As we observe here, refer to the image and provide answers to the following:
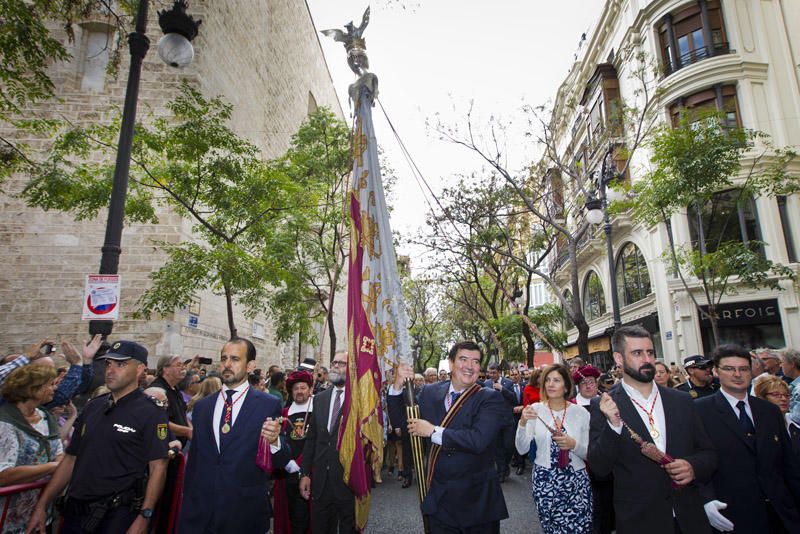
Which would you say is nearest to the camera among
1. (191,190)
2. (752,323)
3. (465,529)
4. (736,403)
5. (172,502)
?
(465,529)

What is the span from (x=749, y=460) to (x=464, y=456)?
2253 mm

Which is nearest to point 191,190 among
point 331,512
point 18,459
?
point 18,459

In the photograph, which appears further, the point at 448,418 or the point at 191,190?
the point at 191,190

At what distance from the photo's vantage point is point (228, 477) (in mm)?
3666

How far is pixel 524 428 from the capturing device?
4836 mm

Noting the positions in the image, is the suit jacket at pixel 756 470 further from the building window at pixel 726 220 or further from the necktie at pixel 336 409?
the building window at pixel 726 220

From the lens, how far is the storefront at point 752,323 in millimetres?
17859

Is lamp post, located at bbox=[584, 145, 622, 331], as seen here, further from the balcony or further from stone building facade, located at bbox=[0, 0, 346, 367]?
stone building facade, located at bbox=[0, 0, 346, 367]

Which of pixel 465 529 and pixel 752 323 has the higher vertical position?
pixel 752 323

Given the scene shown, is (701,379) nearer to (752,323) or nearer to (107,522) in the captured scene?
(107,522)

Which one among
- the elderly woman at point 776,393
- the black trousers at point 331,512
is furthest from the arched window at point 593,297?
the black trousers at point 331,512

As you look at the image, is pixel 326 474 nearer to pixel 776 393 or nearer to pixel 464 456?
pixel 464 456

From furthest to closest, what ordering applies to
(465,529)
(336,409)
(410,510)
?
(410,510) < (336,409) < (465,529)

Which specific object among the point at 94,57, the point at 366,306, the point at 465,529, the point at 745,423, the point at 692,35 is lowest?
the point at 465,529
